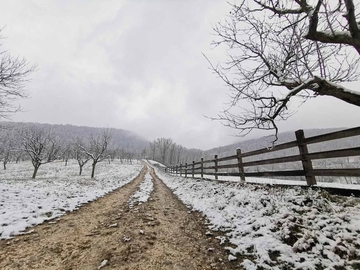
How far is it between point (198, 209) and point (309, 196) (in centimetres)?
323

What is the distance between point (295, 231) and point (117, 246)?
313 centimetres

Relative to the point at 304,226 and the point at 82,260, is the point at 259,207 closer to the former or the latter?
the point at 304,226

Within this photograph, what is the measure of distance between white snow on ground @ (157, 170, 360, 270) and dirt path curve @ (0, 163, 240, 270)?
485 millimetres

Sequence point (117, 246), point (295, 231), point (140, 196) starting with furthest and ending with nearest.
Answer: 1. point (140, 196)
2. point (117, 246)
3. point (295, 231)

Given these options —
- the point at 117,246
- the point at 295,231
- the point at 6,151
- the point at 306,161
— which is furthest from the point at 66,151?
the point at 295,231

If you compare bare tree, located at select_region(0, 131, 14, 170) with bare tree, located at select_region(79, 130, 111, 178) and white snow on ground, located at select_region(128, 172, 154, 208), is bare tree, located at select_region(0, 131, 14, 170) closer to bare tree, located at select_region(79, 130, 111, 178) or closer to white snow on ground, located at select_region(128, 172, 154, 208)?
bare tree, located at select_region(79, 130, 111, 178)

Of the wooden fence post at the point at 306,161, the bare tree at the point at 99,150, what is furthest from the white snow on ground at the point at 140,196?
the bare tree at the point at 99,150

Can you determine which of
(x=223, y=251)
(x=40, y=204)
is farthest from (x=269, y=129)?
(x=40, y=204)

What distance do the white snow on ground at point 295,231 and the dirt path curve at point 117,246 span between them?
1.59 feet

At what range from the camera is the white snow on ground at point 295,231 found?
8.38 ft

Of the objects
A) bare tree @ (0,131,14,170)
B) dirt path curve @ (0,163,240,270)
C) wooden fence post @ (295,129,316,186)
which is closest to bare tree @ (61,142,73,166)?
bare tree @ (0,131,14,170)

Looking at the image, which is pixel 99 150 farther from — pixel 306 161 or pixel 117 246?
pixel 306 161

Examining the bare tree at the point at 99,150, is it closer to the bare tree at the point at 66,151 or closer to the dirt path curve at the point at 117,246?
the dirt path curve at the point at 117,246

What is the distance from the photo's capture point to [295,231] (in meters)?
3.21
